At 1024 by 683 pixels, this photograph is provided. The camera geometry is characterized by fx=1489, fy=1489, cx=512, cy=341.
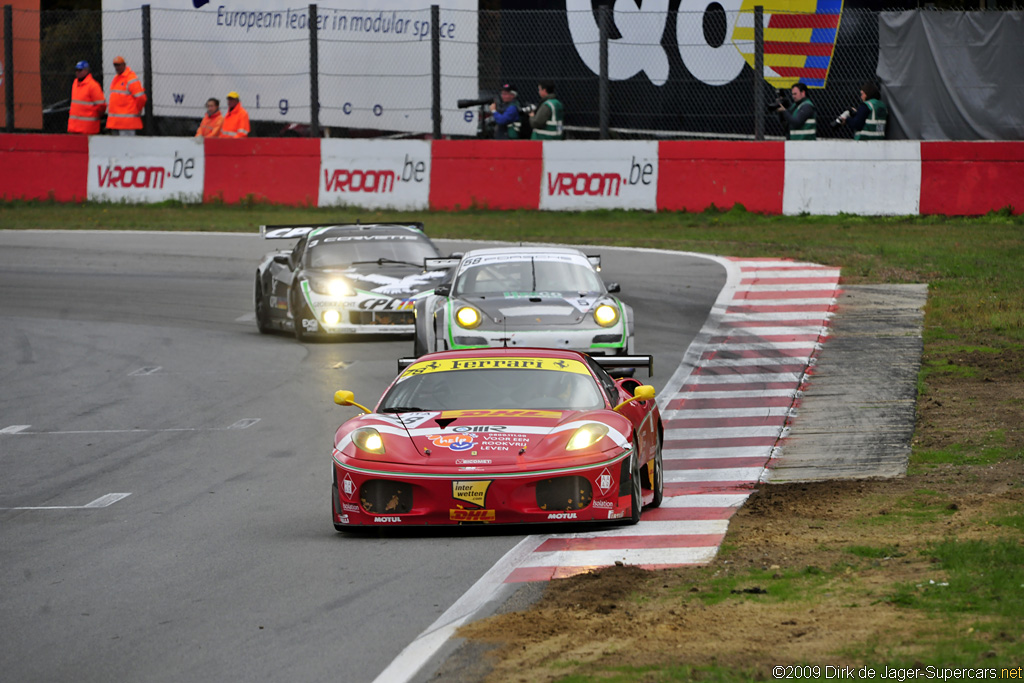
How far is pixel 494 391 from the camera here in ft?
29.8

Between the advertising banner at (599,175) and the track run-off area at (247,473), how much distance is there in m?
2.70

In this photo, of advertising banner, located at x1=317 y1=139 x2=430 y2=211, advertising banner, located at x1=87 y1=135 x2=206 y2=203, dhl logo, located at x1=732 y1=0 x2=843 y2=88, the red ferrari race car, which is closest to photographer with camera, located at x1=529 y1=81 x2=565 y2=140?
advertising banner, located at x1=317 y1=139 x2=430 y2=211

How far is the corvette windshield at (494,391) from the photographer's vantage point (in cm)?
892

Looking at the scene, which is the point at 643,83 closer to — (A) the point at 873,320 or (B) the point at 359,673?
(A) the point at 873,320

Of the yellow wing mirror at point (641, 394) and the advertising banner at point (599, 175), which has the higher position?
the advertising banner at point (599, 175)

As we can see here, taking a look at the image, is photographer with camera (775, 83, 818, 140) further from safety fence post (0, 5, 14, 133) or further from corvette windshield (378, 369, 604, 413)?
corvette windshield (378, 369, 604, 413)

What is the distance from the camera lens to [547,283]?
14.1 m

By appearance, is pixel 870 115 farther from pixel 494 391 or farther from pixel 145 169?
pixel 494 391

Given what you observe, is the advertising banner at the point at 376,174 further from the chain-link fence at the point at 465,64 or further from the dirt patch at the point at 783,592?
the dirt patch at the point at 783,592

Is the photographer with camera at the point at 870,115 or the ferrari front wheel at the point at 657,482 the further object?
the photographer with camera at the point at 870,115

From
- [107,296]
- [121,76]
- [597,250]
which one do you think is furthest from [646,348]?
[121,76]

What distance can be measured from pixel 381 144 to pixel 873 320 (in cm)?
1070

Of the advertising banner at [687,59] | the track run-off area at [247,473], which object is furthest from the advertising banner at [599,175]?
the track run-off area at [247,473]

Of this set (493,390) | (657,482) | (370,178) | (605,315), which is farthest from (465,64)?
(657,482)
